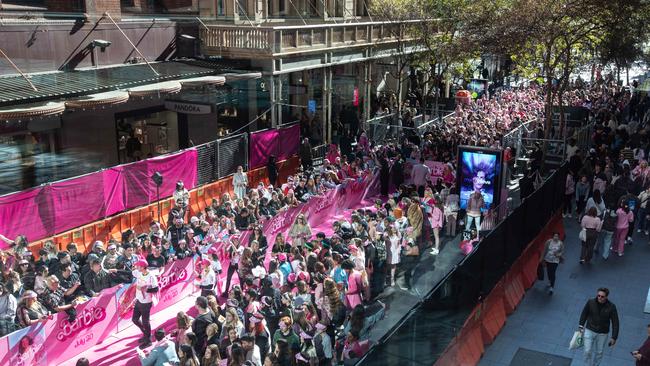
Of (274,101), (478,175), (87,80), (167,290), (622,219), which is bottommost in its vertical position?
(167,290)

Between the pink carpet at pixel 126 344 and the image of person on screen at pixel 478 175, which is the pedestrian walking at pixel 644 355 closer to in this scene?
the pink carpet at pixel 126 344

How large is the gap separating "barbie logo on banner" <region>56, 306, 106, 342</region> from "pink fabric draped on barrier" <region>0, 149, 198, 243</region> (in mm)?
2879

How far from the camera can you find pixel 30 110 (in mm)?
14383

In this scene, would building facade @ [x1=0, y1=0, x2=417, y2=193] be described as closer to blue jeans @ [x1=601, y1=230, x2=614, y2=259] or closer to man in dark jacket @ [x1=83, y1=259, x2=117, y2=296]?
man in dark jacket @ [x1=83, y1=259, x2=117, y2=296]

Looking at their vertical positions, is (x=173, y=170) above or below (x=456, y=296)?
above

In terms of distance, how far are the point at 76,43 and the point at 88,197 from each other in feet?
19.4

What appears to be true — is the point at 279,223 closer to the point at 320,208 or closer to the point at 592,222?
the point at 320,208

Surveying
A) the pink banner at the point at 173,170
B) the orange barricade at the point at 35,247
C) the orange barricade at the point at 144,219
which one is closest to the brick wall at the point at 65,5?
the pink banner at the point at 173,170

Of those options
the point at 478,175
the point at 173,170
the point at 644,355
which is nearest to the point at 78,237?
the point at 173,170

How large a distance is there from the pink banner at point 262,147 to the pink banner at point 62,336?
31.0 feet

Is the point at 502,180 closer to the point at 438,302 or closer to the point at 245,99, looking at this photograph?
the point at 438,302

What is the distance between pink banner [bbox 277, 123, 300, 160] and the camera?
21.7 metres

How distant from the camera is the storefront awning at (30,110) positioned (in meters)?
14.2

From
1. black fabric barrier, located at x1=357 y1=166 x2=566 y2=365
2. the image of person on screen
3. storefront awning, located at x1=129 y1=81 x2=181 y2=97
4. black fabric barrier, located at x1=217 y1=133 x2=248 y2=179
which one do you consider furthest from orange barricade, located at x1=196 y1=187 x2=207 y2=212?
black fabric barrier, located at x1=357 y1=166 x2=566 y2=365
